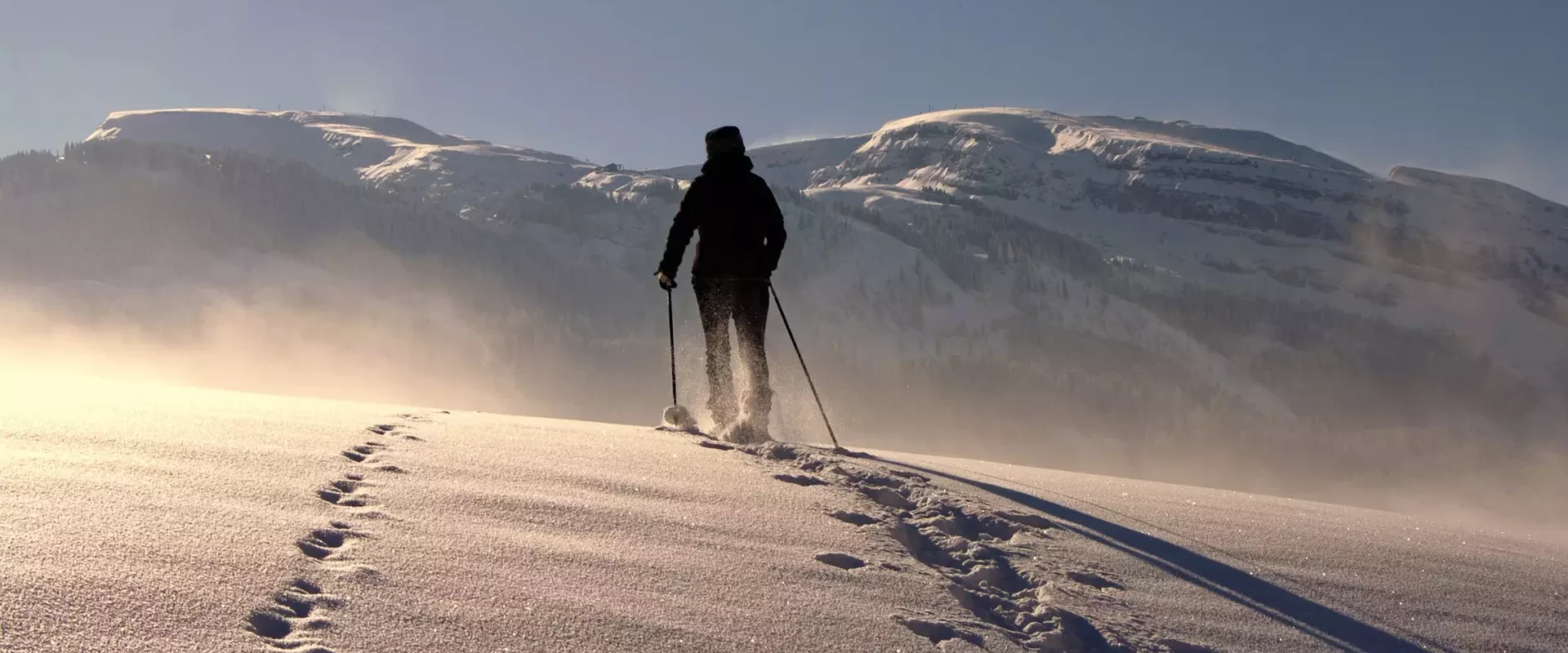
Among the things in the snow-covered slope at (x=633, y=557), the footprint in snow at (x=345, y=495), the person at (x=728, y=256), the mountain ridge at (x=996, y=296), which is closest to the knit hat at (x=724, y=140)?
the person at (x=728, y=256)

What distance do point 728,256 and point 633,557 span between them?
5580 millimetres

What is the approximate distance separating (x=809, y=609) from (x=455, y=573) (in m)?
1.04

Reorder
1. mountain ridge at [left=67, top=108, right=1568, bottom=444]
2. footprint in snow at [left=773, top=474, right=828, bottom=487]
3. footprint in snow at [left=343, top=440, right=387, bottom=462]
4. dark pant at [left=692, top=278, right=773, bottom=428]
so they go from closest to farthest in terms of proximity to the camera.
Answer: footprint in snow at [left=343, top=440, right=387, bottom=462], footprint in snow at [left=773, top=474, right=828, bottom=487], dark pant at [left=692, top=278, right=773, bottom=428], mountain ridge at [left=67, top=108, right=1568, bottom=444]

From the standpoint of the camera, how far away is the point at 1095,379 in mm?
138750

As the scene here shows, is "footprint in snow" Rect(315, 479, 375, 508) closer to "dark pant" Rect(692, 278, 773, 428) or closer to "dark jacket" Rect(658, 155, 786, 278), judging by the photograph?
"dark pant" Rect(692, 278, 773, 428)

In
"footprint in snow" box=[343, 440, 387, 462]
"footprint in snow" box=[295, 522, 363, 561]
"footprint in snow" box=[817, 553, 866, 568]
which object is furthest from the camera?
"footprint in snow" box=[343, 440, 387, 462]

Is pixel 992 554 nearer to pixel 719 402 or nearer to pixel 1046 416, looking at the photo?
pixel 719 402

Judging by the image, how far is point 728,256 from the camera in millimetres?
9180

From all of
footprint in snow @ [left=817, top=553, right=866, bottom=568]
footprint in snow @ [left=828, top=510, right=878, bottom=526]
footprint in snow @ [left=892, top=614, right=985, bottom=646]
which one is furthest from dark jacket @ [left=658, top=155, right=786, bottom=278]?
footprint in snow @ [left=892, top=614, right=985, bottom=646]

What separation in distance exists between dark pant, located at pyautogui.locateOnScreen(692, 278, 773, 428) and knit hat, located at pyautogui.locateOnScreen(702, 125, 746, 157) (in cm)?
105

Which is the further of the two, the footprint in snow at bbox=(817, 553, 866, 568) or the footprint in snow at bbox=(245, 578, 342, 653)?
the footprint in snow at bbox=(817, 553, 866, 568)

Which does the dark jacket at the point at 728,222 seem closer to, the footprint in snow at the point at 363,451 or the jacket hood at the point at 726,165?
the jacket hood at the point at 726,165

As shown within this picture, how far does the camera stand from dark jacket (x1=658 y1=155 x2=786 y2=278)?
9188mm

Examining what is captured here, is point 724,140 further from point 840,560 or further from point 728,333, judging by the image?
point 840,560
